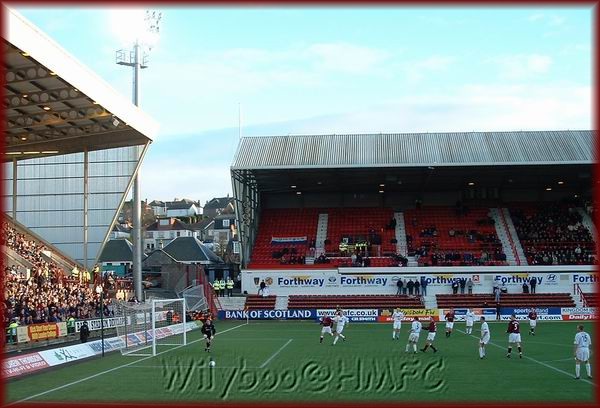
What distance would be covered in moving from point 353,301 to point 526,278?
44.2 ft

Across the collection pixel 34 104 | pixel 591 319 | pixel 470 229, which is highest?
pixel 34 104

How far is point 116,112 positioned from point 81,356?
1603 cm

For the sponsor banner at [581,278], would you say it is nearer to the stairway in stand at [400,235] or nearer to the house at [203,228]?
the stairway in stand at [400,235]

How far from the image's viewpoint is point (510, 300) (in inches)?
2115

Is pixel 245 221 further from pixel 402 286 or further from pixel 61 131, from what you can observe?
Answer: pixel 61 131

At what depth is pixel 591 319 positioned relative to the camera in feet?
161

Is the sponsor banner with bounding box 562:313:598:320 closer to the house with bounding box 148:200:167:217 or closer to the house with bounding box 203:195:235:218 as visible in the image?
the house with bounding box 203:195:235:218

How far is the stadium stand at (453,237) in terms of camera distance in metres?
57.2

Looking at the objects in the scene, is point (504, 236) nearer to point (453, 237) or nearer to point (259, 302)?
point (453, 237)

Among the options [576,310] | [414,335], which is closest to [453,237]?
[576,310]

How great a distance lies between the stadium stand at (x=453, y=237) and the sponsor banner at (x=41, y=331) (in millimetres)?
29939

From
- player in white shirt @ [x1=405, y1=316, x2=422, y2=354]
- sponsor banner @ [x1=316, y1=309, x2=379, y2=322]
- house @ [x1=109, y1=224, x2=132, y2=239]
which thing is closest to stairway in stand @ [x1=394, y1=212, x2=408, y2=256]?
sponsor banner @ [x1=316, y1=309, x2=379, y2=322]

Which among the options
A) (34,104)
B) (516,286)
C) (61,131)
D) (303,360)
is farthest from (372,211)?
(303,360)

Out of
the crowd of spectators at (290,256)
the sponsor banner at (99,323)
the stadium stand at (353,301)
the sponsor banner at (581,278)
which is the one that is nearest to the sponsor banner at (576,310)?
the sponsor banner at (581,278)
